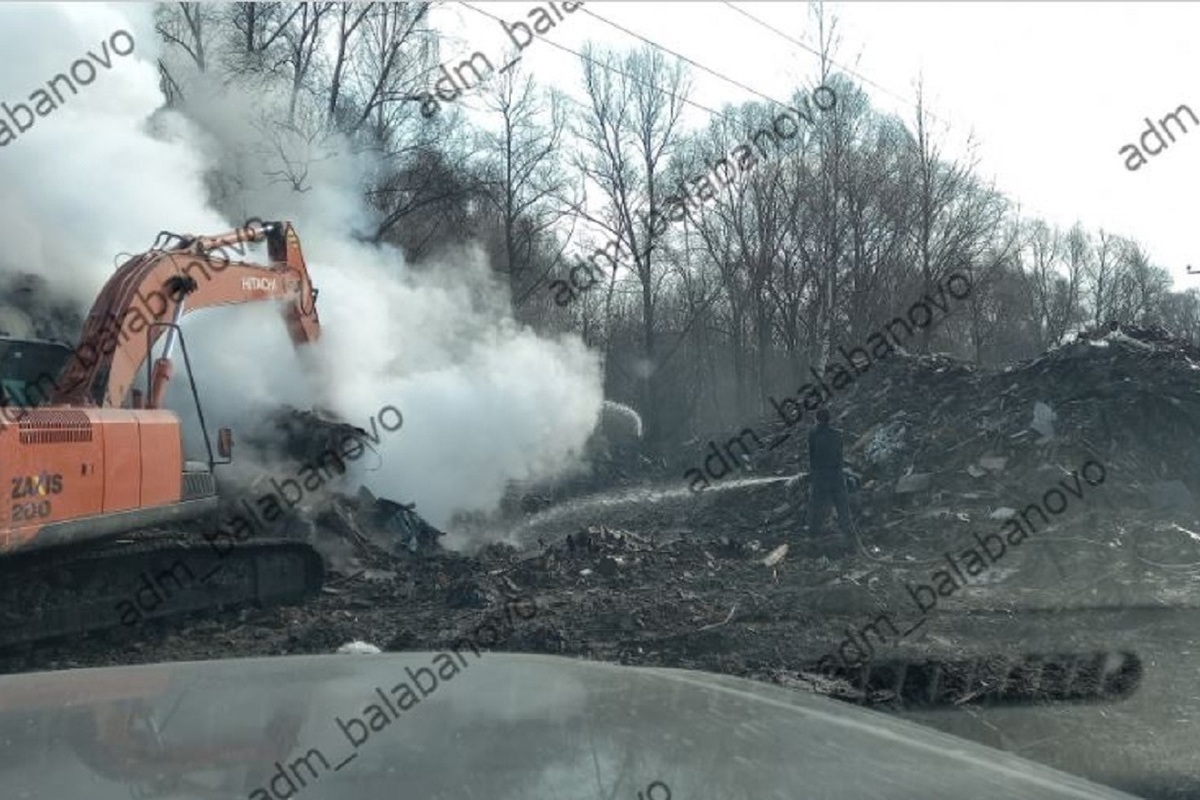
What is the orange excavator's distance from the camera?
8070mm

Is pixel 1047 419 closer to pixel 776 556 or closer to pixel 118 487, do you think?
pixel 776 556

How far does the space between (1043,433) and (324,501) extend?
9078mm

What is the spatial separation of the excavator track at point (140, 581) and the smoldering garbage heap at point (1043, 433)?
24.3 feet

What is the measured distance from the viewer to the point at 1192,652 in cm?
815

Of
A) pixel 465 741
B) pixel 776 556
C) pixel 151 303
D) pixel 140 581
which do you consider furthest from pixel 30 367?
pixel 776 556

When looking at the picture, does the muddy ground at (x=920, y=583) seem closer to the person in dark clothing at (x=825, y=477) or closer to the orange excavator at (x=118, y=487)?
the orange excavator at (x=118, y=487)

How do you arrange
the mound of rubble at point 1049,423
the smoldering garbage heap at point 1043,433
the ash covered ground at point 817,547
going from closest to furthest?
the ash covered ground at point 817,547
the smoldering garbage heap at point 1043,433
the mound of rubble at point 1049,423

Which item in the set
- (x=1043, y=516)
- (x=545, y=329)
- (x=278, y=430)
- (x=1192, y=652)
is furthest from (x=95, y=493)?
(x=545, y=329)

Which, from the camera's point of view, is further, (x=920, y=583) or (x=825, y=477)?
(x=825, y=477)

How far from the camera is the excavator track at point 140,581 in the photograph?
851 cm

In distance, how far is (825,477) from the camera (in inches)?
557

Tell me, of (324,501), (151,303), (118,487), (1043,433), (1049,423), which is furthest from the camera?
(1049,423)

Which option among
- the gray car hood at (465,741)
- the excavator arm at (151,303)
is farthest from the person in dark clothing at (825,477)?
the gray car hood at (465,741)

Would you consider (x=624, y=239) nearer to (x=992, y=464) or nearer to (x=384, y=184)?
(x=384, y=184)
